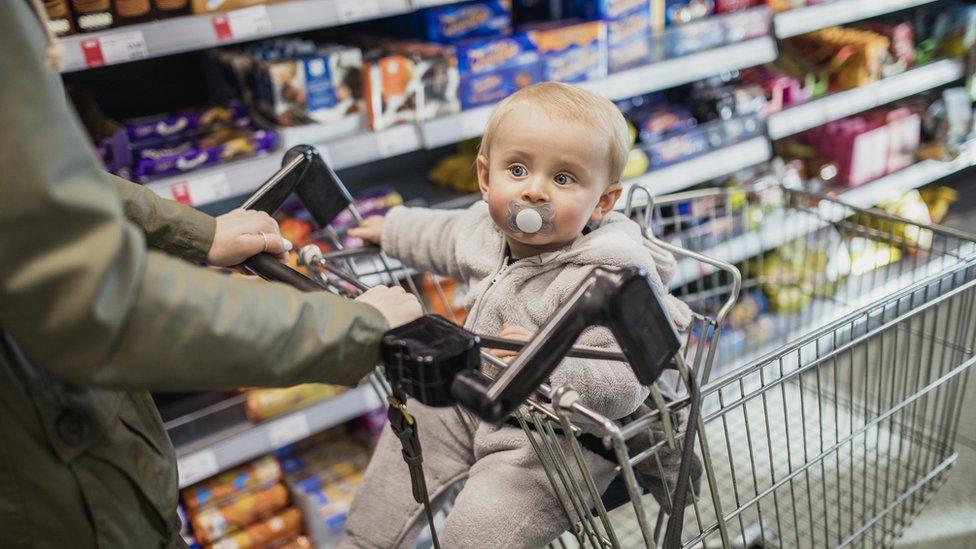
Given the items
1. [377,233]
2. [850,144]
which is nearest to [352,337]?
[377,233]

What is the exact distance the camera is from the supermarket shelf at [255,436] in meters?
1.83

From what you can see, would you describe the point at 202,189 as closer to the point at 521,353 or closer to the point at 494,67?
the point at 494,67

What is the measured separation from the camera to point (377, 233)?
4.80ft

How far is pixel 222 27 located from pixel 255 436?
36.8 inches

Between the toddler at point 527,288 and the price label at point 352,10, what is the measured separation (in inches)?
25.2

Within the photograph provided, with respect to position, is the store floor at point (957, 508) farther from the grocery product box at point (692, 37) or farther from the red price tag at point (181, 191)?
the red price tag at point (181, 191)

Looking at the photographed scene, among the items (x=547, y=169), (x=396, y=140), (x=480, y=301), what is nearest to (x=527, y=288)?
(x=480, y=301)

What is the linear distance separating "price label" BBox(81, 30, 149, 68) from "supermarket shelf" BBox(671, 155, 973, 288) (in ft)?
5.05

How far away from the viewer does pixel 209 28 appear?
1575mm

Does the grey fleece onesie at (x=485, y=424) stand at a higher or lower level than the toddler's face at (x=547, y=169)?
lower

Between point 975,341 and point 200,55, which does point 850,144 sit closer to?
point 975,341

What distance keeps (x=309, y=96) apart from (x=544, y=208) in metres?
0.88

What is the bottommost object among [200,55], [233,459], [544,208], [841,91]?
[233,459]

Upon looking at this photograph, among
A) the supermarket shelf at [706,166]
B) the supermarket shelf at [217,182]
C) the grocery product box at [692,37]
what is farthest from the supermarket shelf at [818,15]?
the supermarket shelf at [217,182]
